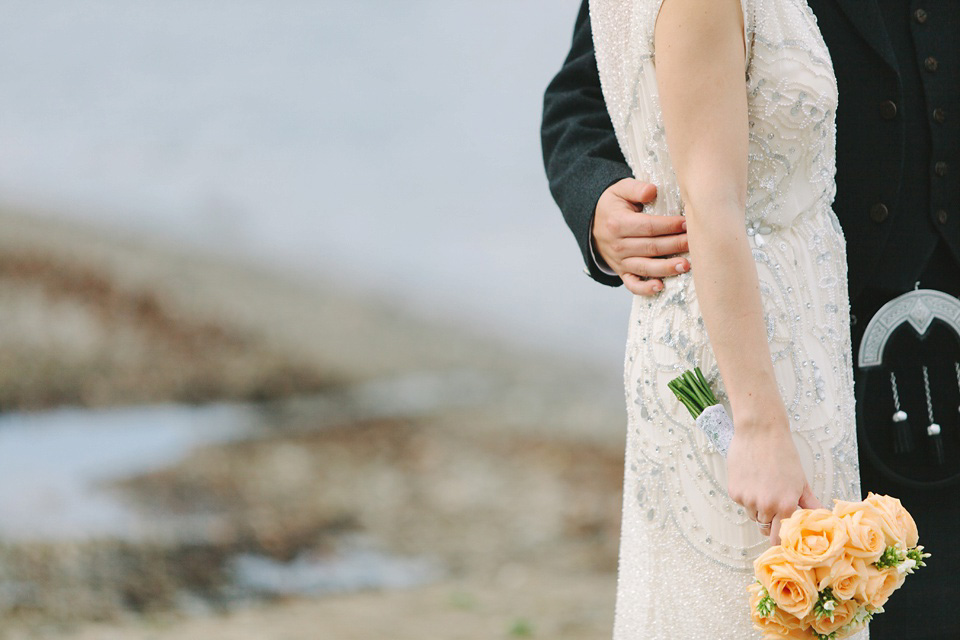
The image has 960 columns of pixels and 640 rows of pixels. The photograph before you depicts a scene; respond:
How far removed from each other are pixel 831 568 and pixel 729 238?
0.32 metres

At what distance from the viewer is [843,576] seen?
89 centimetres

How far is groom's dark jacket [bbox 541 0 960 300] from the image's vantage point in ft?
4.11

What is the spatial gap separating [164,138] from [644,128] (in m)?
3.40

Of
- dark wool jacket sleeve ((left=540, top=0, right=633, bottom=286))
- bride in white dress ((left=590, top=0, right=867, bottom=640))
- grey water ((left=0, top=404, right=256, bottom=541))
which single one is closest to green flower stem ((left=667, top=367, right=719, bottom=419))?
bride in white dress ((left=590, top=0, right=867, bottom=640))

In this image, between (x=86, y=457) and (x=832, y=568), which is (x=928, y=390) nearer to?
(x=832, y=568)

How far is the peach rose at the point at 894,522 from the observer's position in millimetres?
913

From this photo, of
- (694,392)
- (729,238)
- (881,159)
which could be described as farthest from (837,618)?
(881,159)

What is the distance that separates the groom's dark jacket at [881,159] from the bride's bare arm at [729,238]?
30 cm

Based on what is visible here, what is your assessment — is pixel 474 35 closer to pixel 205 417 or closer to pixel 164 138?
pixel 164 138

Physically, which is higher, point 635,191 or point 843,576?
point 635,191

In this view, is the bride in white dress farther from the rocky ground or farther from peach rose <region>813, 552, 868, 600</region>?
the rocky ground

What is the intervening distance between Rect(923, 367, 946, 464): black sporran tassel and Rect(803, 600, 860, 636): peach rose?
484mm

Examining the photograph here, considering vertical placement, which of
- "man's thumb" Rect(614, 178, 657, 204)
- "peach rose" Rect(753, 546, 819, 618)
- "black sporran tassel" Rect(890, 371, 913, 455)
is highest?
"man's thumb" Rect(614, 178, 657, 204)

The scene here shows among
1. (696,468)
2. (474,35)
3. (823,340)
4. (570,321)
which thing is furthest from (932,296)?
(474,35)
